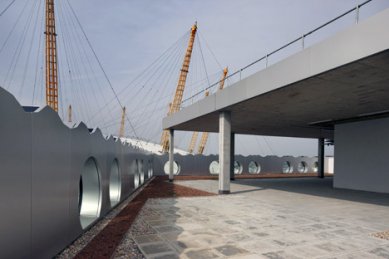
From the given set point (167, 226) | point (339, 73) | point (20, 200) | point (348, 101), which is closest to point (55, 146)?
point (20, 200)

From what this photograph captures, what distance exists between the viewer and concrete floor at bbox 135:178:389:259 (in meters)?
6.68

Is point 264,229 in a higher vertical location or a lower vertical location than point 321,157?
lower

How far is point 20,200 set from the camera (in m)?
4.54

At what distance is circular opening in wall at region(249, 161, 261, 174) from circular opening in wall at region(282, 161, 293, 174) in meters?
4.24

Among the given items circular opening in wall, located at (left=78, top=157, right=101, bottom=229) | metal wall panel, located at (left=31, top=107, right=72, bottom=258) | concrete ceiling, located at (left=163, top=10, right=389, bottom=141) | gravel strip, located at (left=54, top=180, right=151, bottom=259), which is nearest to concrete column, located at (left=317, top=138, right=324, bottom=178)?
concrete ceiling, located at (left=163, top=10, right=389, bottom=141)

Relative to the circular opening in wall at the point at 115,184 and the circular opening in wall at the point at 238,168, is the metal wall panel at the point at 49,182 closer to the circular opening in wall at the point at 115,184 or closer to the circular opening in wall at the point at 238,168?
the circular opening in wall at the point at 115,184

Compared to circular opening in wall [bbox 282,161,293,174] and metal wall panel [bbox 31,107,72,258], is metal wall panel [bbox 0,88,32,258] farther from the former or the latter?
circular opening in wall [bbox 282,161,293,174]

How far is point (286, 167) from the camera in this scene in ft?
142

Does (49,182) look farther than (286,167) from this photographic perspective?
No

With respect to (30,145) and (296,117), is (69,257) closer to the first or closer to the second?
(30,145)

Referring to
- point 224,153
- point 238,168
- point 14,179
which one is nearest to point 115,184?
point 224,153

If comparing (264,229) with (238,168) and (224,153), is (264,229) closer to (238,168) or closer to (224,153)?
(224,153)

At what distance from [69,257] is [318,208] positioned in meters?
10.1

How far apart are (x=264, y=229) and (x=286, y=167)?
1435 inches
